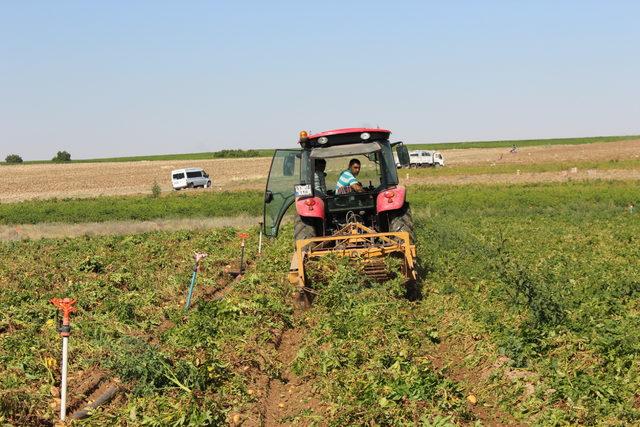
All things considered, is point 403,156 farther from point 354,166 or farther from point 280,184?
point 280,184

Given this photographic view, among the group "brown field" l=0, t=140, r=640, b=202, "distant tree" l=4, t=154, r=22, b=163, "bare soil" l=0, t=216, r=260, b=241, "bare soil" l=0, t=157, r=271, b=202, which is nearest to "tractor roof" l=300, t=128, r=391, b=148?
"bare soil" l=0, t=216, r=260, b=241

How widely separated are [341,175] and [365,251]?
71.8 inches

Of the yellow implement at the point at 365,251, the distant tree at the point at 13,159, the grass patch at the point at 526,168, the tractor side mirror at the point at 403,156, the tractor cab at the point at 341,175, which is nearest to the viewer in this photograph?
the yellow implement at the point at 365,251

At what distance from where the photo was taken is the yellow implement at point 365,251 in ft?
35.3

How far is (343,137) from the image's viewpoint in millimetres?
12117

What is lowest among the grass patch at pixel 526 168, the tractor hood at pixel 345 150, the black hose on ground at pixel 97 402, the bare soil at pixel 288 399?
the bare soil at pixel 288 399

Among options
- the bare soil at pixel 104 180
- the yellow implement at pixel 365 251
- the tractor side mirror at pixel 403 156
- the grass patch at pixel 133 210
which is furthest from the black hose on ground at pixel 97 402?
the bare soil at pixel 104 180

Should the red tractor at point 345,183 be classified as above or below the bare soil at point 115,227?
above

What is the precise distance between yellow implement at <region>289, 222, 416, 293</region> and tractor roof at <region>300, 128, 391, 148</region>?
5.23ft

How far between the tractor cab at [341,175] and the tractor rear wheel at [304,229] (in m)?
0.03

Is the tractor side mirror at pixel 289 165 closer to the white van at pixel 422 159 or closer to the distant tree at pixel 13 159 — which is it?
the white van at pixel 422 159

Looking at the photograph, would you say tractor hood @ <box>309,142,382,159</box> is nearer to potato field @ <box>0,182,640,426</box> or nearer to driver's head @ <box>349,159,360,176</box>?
Result: driver's head @ <box>349,159,360,176</box>

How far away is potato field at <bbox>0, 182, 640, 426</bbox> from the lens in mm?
6609

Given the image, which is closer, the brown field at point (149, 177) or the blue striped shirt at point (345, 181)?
the blue striped shirt at point (345, 181)
